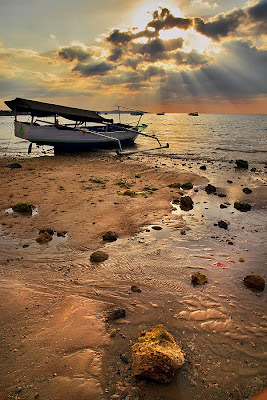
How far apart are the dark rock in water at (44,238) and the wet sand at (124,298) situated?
165 millimetres

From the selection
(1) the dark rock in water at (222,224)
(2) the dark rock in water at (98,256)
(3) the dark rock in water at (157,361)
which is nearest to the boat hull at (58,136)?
(1) the dark rock in water at (222,224)

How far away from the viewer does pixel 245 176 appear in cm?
1545

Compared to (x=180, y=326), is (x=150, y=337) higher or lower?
higher

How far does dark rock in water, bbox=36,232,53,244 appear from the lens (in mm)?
6709

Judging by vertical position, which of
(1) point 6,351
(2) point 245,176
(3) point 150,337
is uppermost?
(2) point 245,176

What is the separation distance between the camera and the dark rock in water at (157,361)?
304 cm

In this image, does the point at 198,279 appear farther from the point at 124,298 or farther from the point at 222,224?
the point at 222,224

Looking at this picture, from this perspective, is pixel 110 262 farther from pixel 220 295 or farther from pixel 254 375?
Result: pixel 254 375

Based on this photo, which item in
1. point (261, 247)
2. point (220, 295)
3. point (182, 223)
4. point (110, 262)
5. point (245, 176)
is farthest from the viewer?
point (245, 176)

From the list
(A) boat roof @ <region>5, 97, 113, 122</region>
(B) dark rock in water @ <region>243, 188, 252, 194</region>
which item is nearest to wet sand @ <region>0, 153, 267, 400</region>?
(B) dark rock in water @ <region>243, 188, 252, 194</region>

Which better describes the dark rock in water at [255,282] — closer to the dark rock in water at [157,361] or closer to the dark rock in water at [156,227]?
the dark rock in water at [157,361]

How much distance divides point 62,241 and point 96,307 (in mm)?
2872

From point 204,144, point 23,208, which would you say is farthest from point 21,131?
point 204,144

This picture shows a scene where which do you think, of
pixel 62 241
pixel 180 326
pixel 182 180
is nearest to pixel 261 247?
pixel 180 326
